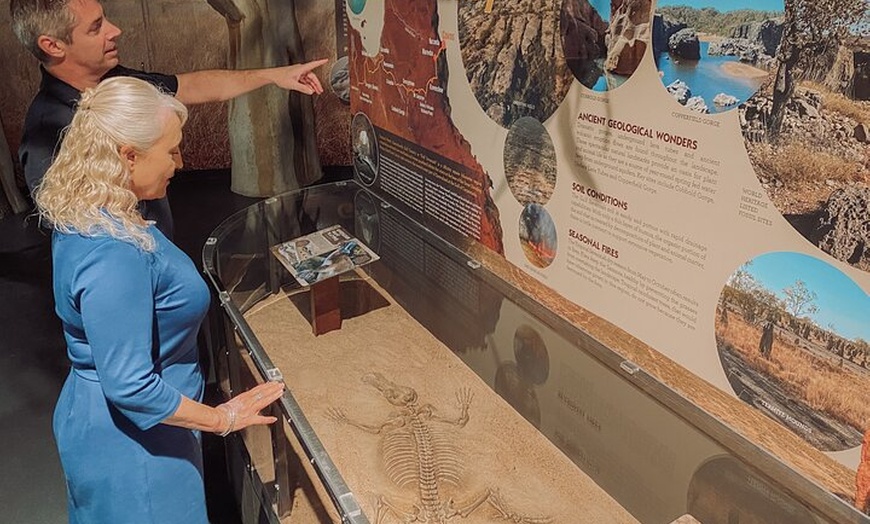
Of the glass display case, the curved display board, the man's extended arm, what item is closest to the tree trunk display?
the glass display case

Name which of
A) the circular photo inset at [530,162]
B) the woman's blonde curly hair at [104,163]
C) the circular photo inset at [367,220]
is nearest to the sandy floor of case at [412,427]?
the circular photo inset at [367,220]

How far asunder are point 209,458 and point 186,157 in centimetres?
349

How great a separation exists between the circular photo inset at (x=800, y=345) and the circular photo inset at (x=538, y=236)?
2.12 feet

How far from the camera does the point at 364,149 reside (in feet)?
11.2

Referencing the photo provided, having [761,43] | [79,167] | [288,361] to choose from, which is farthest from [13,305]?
[761,43]

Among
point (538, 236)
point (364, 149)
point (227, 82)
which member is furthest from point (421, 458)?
point (364, 149)

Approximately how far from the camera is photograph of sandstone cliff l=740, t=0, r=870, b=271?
1.31 m

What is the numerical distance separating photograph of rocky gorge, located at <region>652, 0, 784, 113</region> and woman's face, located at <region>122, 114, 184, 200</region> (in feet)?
3.59

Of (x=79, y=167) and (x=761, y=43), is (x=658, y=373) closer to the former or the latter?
(x=761, y=43)

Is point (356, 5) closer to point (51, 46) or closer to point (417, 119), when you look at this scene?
point (417, 119)

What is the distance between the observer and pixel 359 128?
3.43 m

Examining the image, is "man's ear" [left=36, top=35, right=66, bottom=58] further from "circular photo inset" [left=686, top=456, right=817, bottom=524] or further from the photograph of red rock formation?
"circular photo inset" [left=686, top=456, right=817, bottom=524]

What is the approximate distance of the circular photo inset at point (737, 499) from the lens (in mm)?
1439

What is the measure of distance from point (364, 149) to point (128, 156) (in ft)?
7.04
